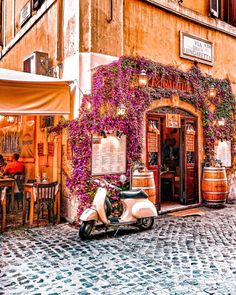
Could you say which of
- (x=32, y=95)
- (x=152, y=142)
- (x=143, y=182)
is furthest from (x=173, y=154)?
(x=32, y=95)

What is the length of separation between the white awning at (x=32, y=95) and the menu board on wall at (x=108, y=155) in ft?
3.34

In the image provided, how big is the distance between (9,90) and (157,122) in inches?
149

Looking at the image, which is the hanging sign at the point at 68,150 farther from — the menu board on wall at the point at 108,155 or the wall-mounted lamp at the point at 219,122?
the wall-mounted lamp at the point at 219,122

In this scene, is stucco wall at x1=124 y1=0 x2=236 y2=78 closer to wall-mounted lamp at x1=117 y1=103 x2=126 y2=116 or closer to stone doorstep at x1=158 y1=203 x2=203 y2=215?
wall-mounted lamp at x1=117 y1=103 x2=126 y2=116

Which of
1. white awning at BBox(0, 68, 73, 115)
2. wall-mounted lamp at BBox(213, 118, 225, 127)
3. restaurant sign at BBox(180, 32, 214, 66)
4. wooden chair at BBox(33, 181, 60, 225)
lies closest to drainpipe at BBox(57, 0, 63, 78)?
white awning at BBox(0, 68, 73, 115)

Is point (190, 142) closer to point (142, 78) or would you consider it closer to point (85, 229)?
point (142, 78)

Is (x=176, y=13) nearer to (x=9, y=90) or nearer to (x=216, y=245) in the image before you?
(x=9, y=90)

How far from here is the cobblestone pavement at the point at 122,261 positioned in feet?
11.9

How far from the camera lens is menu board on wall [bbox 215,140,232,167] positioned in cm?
925

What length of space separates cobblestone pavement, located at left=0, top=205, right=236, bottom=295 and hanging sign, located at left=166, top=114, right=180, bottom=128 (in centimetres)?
272

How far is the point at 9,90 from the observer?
18.0 ft

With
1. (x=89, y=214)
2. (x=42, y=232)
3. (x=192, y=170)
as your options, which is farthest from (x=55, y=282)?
(x=192, y=170)

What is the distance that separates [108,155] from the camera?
676 cm

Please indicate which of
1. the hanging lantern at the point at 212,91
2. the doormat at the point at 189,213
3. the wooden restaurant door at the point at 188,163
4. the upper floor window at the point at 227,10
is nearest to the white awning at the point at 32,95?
the wooden restaurant door at the point at 188,163
